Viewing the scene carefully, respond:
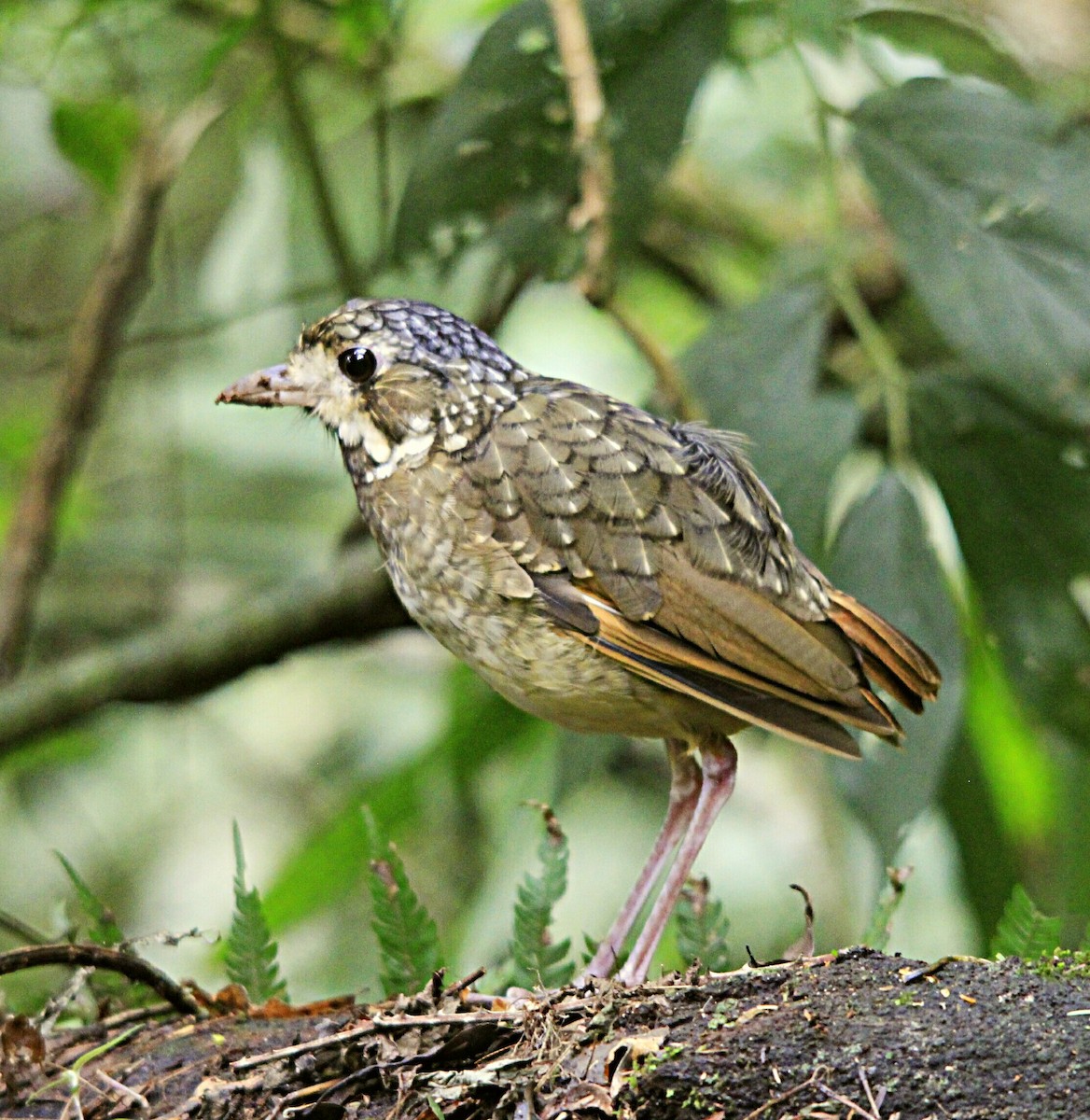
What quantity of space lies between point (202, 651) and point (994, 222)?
105 inches

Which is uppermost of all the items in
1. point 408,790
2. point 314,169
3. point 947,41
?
point 947,41

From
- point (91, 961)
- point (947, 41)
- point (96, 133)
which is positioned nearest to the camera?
point (91, 961)

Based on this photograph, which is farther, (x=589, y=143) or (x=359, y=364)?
(x=589, y=143)

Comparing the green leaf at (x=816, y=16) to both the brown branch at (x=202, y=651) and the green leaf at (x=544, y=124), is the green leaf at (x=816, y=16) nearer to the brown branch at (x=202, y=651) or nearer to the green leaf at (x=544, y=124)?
the green leaf at (x=544, y=124)

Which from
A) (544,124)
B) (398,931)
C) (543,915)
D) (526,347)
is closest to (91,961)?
(398,931)

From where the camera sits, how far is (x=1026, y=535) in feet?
12.9

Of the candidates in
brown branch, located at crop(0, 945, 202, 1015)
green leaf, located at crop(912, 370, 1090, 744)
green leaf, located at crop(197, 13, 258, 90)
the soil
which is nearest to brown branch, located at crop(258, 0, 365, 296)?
green leaf, located at crop(197, 13, 258, 90)

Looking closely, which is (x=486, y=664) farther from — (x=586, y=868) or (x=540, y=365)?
(x=540, y=365)

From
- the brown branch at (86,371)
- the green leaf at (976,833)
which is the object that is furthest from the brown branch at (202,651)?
the green leaf at (976,833)

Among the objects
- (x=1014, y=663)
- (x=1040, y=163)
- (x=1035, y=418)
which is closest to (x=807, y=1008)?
(x=1014, y=663)

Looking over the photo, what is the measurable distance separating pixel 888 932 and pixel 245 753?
13.9 ft

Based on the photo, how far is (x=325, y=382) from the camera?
3582 mm

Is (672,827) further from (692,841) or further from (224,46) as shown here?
(224,46)

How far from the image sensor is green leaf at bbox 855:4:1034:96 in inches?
176
